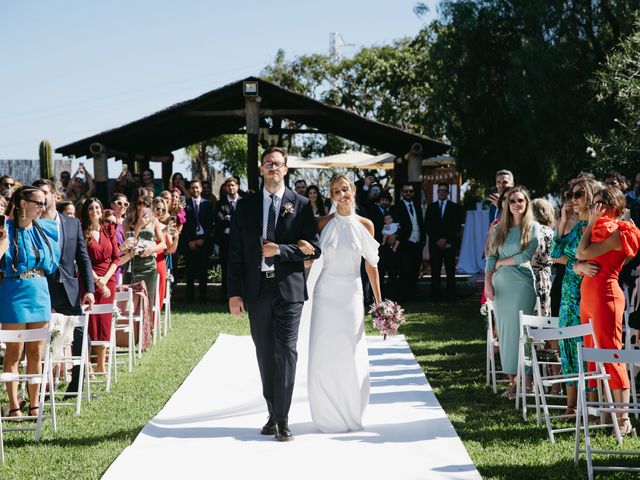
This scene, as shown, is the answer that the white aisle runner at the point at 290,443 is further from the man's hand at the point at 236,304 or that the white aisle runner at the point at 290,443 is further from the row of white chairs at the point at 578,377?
the man's hand at the point at 236,304

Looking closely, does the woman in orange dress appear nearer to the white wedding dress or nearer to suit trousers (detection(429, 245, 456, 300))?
the white wedding dress

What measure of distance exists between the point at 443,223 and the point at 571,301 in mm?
10272

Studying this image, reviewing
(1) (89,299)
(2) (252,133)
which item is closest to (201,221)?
(2) (252,133)

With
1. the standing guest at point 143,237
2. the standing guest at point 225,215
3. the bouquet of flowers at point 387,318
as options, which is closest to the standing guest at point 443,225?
the standing guest at point 225,215

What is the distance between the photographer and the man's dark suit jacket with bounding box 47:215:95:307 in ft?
28.8

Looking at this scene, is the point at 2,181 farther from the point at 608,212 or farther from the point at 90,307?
the point at 608,212

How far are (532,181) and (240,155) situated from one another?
687 inches

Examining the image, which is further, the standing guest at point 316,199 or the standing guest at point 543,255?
the standing guest at point 316,199

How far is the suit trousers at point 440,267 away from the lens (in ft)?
59.8

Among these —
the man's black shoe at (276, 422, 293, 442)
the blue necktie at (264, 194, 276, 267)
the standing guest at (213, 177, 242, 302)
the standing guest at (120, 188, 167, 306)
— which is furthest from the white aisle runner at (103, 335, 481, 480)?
the standing guest at (213, 177, 242, 302)

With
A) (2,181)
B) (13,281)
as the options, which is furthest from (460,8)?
(13,281)

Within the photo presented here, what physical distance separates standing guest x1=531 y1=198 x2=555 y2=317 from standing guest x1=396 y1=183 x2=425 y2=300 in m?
8.48

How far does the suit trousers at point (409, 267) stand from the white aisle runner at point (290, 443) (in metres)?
8.10

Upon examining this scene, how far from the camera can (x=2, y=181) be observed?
14234 millimetres
